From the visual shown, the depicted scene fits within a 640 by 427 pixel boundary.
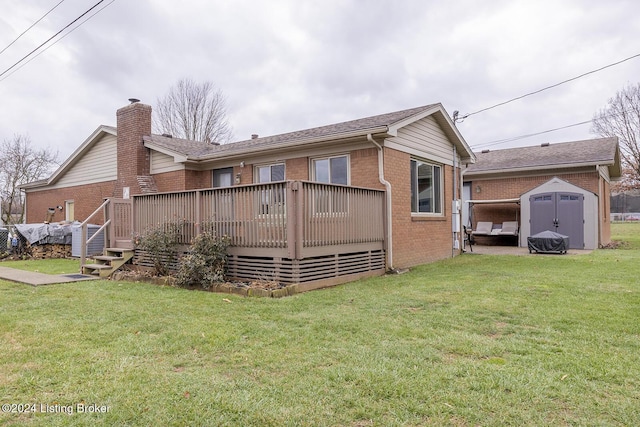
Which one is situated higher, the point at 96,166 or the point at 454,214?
the point at 96,166

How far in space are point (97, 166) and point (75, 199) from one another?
207cm

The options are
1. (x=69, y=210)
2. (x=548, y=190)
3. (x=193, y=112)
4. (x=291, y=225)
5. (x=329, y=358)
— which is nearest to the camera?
(x=329, y=358)

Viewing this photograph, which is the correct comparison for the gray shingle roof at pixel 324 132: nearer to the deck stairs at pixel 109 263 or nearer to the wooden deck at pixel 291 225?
the wooden deck at pixel 291 225

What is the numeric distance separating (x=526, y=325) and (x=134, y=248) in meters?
8.02

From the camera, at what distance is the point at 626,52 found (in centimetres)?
1357

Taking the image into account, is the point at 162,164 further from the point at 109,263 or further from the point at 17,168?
the point at 17,168

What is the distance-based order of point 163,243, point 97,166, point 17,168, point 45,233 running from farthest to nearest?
point 17,168 < point 97,166 < point 45,233 < point 163,243

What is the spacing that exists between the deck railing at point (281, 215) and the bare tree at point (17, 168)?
64.6 feet

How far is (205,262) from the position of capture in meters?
7.32

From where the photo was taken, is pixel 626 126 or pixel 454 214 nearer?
pixel 454 214

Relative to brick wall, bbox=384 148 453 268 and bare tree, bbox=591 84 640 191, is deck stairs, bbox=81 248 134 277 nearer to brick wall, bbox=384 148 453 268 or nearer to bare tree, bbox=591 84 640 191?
brick wall, bbox=384 148 453 268

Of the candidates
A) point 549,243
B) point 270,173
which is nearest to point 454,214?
point 549,243

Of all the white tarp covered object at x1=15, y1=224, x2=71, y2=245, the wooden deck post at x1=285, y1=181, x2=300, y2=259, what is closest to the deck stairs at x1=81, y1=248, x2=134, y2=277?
the wooden deck post at x1=285, y1=181, x2=300, y2=259

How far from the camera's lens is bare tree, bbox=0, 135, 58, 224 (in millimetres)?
23578
